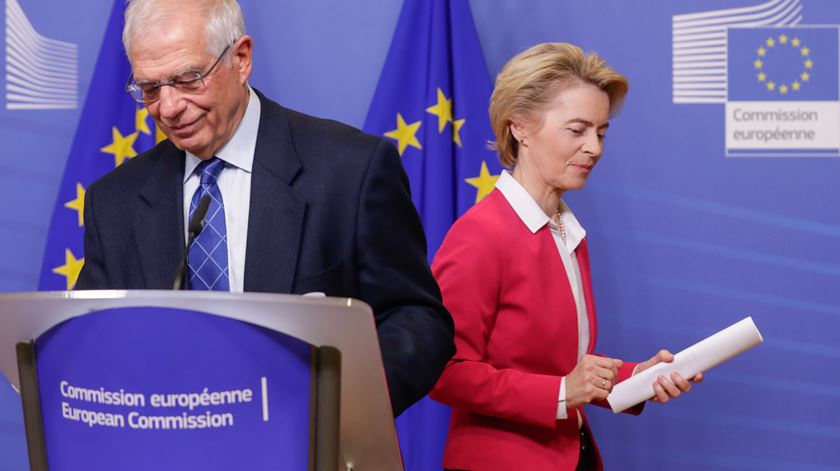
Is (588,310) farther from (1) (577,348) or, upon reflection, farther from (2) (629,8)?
(2) (629,8)

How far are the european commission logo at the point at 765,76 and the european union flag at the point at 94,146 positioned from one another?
5.66 feet

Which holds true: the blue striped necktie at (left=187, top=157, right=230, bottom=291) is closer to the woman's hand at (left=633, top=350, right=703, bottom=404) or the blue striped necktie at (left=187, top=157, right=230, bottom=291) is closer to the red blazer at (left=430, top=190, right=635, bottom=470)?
the red blazer at (left=430, top=190, right=635, bottom=470)

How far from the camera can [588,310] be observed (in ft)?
8.23

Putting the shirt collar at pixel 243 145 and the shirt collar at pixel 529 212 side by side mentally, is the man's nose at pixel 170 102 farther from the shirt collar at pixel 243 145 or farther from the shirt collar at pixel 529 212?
the shirt collar at pixel 529 212

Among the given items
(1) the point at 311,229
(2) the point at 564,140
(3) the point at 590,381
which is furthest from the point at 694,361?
(1) the point at 311,229

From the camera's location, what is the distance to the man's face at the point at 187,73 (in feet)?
5.92

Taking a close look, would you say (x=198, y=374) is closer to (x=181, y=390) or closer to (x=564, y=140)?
(x=181, y=390)

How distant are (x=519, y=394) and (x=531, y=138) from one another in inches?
25.2

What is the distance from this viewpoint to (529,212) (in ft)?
8.08

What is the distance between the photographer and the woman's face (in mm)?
2568

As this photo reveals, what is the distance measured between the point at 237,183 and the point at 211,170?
0.18 ft

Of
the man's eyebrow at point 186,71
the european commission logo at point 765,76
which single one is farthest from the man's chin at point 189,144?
the european commission logo at point 765,76

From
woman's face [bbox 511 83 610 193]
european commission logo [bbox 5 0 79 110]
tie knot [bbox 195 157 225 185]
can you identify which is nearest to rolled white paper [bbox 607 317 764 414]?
woman's face [bbox 511 83 610 193]

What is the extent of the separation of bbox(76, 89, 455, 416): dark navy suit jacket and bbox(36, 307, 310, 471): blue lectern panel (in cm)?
52
